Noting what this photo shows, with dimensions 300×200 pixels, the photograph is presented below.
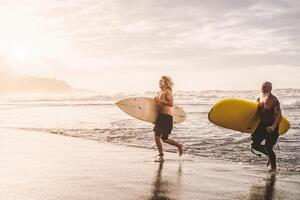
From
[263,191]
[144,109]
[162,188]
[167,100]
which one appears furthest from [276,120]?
[144,109]

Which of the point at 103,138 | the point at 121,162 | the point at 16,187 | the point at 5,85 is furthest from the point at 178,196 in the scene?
the point at 5,85

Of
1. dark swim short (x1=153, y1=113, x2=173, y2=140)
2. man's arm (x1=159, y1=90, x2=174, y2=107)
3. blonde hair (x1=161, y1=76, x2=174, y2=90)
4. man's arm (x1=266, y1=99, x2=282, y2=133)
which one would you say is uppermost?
blonde hair (x1=161, y1=76, x2=174, y2=90)

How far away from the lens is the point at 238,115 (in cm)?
988

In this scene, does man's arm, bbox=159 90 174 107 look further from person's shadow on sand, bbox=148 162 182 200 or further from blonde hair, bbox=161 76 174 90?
person's shadow on sand, bbox=148 162 182 200

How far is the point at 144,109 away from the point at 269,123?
13.1 feet

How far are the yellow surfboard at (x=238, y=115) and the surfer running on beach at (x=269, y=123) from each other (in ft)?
2.36

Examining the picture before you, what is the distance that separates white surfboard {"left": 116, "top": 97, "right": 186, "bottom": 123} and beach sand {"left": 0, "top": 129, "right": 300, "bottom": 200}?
1.21 meters

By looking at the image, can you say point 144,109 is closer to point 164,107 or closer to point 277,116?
point 164,107

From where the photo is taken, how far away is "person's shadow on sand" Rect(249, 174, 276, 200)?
6.23m

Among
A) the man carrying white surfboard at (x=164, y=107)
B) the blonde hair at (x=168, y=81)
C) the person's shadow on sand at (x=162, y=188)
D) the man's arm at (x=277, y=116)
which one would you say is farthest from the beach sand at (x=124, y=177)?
the blonde hair at (x=168, y=81)

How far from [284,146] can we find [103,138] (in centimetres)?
560

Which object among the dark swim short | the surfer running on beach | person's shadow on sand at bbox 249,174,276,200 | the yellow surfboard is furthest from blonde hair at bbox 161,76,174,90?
person's shadow on sand at bbox 249,174,276,200

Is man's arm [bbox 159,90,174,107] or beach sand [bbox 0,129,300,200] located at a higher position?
man's arm [bbox 159,90,174,107]

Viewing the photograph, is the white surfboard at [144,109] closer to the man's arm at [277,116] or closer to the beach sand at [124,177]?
the beach sand at [124,177]
